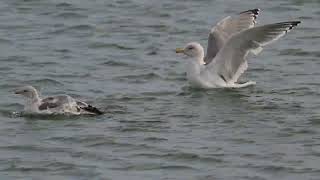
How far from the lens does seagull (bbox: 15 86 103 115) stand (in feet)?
42.0

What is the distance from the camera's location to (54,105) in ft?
42.2

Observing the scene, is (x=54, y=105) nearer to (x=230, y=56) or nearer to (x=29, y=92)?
(x=29, y=92)

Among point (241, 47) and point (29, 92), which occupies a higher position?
point (241, 47)

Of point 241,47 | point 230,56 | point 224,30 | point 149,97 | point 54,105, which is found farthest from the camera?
point 224,30

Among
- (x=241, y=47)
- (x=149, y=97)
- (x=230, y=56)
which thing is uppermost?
(x=241, y=47)

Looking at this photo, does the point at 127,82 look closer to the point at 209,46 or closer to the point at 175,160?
the point at 209,46

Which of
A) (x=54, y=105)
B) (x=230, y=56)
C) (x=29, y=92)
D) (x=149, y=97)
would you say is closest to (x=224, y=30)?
(x=230, y=56)

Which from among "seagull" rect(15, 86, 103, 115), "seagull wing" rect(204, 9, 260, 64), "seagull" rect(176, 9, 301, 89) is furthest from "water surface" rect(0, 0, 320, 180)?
"seagull wing" rect(204, 9, 260, 64)

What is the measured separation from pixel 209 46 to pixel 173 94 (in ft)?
5.19

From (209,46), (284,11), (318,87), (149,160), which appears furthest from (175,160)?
(284,11)

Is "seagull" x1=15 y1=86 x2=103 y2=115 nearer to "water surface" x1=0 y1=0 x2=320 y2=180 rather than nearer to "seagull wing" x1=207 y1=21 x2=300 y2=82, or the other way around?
"water surface" x1=0 y1=0 x2=320 y2=180

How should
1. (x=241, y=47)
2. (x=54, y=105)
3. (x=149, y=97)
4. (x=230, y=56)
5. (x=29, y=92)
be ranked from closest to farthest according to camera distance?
(x=54, y=105)
(x=29, y=92)
(x=149, y=97)
(x=241, y=47)
(x=230, y=56)

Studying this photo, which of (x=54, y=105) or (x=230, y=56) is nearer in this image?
(x=54, y=105)

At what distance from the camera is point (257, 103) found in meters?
13.9
